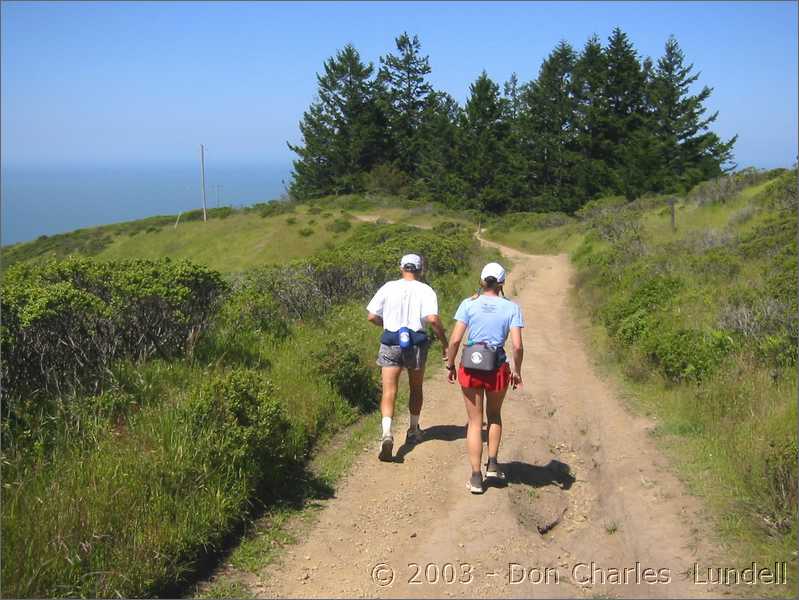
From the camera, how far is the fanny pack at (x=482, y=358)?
18.9 ft

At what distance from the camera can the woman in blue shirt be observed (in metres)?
5.85

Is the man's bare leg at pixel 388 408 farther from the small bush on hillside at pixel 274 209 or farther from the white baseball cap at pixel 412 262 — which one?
the small bush on hillside at pixel 274 209

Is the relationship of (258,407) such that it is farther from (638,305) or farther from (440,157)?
(440,157)

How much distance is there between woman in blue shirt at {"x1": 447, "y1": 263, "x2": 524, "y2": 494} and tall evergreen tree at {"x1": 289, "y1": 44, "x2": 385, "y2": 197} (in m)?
58.4

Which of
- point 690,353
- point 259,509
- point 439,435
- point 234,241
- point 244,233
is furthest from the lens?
point 244,233

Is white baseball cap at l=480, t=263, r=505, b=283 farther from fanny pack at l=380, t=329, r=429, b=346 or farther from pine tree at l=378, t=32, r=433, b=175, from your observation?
pine tree at l=378, t=32, r=433, b=175

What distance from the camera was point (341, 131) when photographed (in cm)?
6600

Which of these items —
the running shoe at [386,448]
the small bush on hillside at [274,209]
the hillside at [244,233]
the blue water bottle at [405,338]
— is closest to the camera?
the running shoe at [386,448]

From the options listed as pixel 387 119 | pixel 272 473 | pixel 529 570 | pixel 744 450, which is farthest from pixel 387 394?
pixel 387 119

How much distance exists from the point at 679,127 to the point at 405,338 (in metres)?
50.9

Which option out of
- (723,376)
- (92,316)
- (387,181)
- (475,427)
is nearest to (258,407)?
(475,427)

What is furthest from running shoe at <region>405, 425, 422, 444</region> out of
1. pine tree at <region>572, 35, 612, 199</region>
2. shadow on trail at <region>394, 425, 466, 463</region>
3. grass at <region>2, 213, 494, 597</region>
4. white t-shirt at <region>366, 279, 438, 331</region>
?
pine tree at <region>572, 35, 612, 199</region>

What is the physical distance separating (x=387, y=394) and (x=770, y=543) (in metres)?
3.14

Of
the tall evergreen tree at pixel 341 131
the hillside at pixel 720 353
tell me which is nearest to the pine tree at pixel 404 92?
the tall evergreen tree at pixel 341 131
